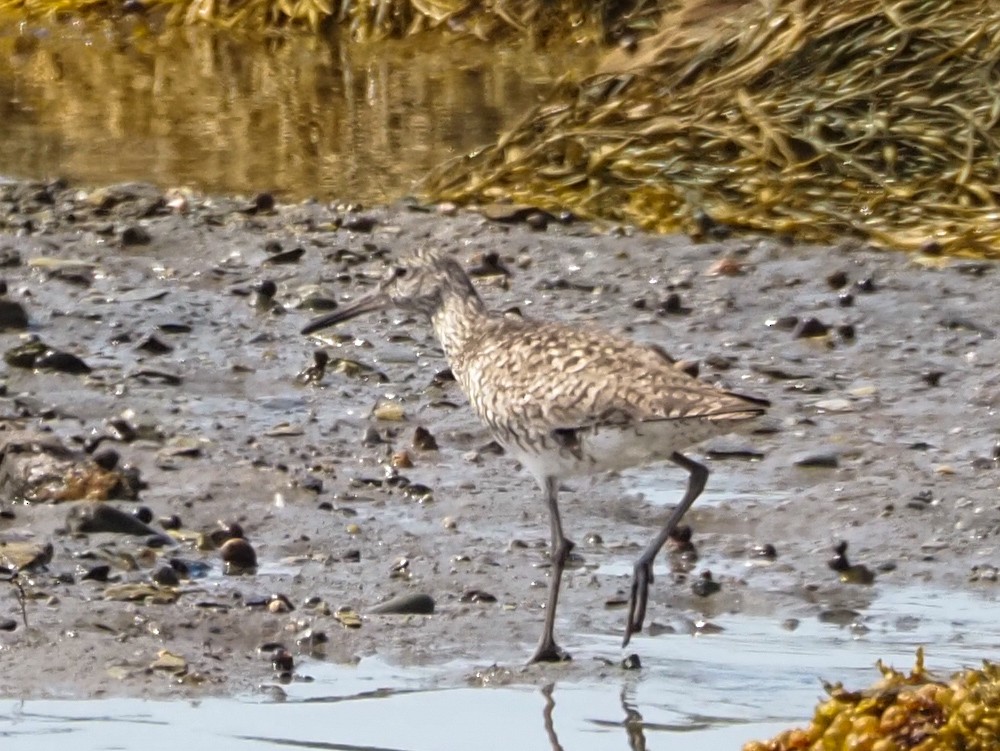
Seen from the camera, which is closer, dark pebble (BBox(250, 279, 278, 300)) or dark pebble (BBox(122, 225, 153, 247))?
dark pebble (BBox(250, 279, 278, 300))

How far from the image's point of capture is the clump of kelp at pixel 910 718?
4059mm

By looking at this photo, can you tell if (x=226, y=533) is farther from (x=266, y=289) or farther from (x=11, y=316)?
(x=266, y=289)

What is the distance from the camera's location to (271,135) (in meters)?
13.8

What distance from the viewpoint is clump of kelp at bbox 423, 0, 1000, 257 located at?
10.0 meters

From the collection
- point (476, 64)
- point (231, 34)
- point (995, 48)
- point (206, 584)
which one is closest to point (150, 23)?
point (231, 34)

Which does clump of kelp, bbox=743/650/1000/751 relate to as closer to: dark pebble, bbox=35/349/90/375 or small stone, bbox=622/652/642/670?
small stone, bbox=622/652/642/670

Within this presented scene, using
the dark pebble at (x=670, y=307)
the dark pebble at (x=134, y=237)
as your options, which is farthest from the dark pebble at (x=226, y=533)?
the dark pebble at (x=134, y=237)

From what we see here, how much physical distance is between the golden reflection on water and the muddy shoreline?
144 centimetres

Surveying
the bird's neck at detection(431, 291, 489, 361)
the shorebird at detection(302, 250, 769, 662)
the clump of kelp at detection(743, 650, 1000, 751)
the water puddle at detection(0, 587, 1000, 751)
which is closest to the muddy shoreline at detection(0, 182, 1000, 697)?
the water puddle at detection(0, 587, 1000, 751)

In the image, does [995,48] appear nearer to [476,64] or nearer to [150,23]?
[476,64]

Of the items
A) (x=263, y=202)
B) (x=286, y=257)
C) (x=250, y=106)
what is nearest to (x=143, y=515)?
(x=286, y=257)

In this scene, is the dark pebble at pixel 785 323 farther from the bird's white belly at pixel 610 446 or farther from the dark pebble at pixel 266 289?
the bird's white belly at pixel 610 446

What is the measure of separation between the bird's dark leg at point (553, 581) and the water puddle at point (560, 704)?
10 centimetres

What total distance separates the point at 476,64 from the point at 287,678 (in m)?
11.3
